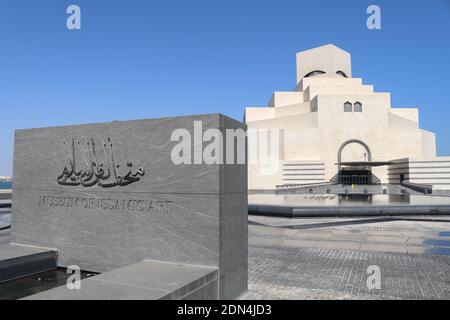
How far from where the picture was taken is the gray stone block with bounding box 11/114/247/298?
534cm

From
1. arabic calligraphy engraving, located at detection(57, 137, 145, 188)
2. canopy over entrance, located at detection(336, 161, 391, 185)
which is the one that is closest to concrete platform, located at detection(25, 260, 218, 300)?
arabic calligraphy engraving, located at detection(57, 137, 145, 188)

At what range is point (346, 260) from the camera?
8.23 metres

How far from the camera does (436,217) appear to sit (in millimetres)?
16750

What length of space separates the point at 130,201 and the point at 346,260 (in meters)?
5.42

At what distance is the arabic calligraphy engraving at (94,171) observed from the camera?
6.29m

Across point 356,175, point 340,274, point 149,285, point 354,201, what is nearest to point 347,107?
point 356,175

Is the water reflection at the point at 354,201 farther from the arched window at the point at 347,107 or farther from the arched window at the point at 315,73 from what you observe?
the arched window at the point at 315,73

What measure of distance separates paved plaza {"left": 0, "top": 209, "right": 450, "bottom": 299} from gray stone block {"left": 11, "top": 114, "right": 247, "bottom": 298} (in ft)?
4.39

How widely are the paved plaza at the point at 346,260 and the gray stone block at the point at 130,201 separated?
4.39ft

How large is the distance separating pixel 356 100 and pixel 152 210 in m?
52.4

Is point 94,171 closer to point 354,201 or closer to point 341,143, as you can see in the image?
point 354,201

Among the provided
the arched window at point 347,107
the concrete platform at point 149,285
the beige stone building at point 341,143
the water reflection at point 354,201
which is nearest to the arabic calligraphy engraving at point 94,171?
the concrete platform at point 149,285
